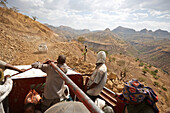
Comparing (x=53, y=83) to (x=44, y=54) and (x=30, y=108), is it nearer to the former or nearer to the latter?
(x=30, y=108)

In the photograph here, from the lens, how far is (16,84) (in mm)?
2520

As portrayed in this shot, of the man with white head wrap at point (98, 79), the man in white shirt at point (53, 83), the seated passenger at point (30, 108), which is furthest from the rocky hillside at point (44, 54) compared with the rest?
the seated passenger at point (30, 108)

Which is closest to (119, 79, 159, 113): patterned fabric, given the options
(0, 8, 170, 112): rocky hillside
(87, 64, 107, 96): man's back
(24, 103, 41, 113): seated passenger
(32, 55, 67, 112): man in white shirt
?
(87, 64, 107, 96): man's back

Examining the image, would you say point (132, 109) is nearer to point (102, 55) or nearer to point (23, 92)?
point (102, 55)

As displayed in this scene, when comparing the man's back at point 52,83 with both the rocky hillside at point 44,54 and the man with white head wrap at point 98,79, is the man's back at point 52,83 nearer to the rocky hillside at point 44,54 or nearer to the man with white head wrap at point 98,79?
the man with white head wrap at point 98,79

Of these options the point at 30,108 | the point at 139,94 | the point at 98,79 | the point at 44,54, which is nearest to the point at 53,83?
the point at 30,108

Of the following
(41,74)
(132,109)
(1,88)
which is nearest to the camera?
(1,88)

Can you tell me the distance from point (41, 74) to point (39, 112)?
1.02m

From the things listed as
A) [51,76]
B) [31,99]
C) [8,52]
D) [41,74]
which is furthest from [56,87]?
[8,52]

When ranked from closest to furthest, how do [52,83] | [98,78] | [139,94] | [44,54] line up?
[139,94], [52,83], [98,78], [44,54]

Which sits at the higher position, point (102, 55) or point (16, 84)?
point (102, 55)

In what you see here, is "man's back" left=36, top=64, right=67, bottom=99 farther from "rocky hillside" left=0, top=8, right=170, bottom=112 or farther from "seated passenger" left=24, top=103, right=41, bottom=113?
"rocky hillside" left=0, top=8, right=170, bottom=112

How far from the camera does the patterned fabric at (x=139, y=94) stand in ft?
4.50

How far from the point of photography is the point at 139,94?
1430 mm
